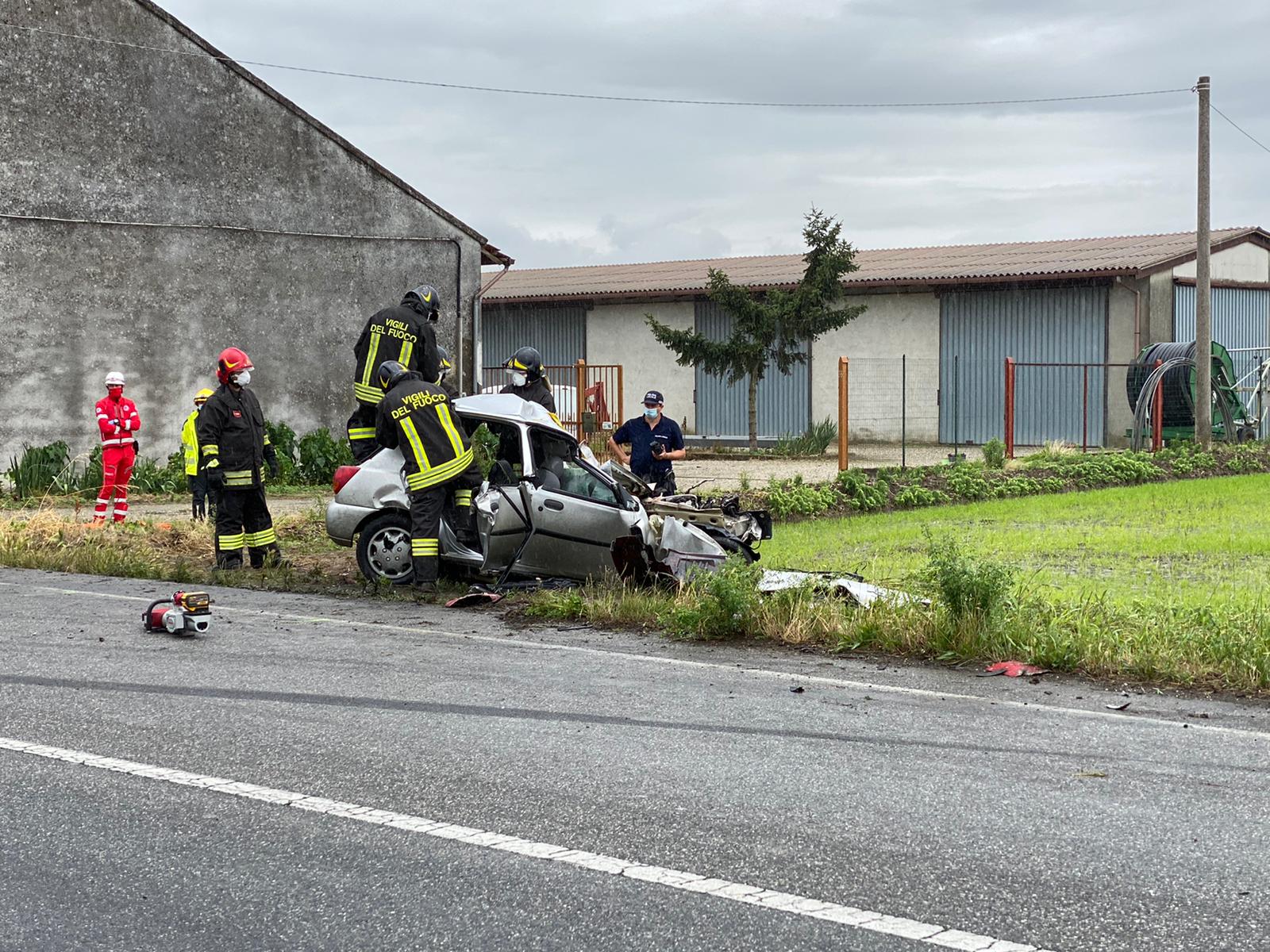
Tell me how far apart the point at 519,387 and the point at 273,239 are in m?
11.9

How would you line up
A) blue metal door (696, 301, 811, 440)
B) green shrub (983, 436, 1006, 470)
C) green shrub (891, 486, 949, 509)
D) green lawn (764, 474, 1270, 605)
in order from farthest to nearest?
1. blue metal door (696, 301, 811, 440)
2. green shrub (983, 436, 1006, 470)
3. green shrub (891, 486, 949, 509)
4. green lawn (764, 474, 1270, 605)

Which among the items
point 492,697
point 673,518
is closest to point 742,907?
point 492,697

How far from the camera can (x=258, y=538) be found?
1259cm

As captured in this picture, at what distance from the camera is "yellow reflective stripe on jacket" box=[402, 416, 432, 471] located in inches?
421

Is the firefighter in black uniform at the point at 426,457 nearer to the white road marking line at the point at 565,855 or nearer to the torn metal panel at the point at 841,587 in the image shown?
the torn metal panel at the point at 841,587

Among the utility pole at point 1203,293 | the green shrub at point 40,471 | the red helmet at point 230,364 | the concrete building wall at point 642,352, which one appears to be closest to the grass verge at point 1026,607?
the red helmet at point 230,364

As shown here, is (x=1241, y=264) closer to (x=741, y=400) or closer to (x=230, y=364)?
(x=741, y=400)

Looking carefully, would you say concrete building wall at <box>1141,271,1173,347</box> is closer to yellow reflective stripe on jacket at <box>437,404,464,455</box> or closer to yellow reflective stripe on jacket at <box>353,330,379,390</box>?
yellow reflective stripe on jacket at <box>353,330,379,390</box>

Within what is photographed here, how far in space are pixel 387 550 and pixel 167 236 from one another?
13406 mm

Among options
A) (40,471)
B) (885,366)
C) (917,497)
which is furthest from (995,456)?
(40,471)

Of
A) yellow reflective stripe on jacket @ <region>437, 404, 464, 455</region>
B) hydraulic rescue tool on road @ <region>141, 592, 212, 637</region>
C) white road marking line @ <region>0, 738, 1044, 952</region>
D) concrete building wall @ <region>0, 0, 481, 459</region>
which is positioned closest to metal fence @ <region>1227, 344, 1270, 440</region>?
concrete building wall @ <region>0, 0, 481, 459</region>

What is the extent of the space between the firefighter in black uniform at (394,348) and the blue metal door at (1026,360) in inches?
786

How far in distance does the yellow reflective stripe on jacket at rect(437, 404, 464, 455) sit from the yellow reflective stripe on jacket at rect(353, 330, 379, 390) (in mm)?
1659

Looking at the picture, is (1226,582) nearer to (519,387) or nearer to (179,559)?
(519,387)
